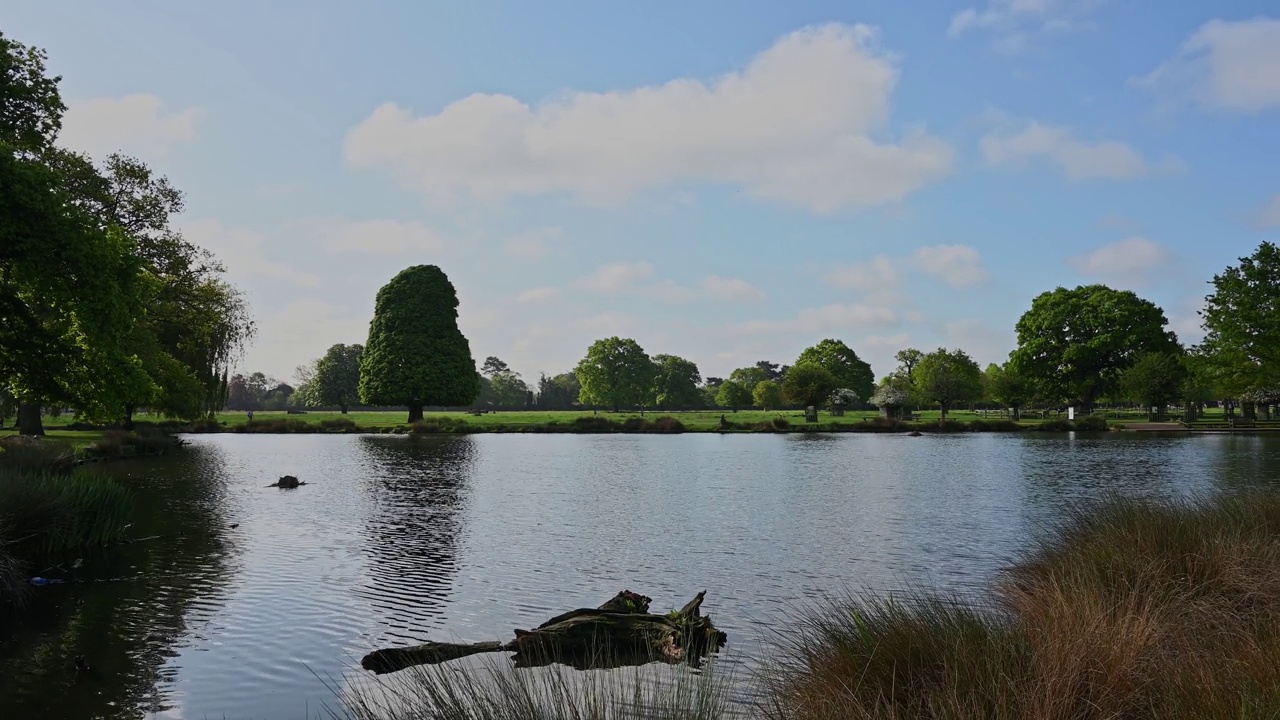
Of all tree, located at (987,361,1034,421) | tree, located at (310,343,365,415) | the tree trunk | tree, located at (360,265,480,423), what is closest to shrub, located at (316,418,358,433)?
tree, located at (360,265,480,423)

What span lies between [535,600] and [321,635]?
11.2 feet

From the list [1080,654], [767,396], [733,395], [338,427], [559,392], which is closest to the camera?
[1080,654]

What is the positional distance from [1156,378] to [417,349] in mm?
68520

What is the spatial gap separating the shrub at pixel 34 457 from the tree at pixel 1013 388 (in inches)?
3350

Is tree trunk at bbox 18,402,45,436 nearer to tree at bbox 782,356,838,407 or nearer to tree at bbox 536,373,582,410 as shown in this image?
tree at bbox 782,356,838,407

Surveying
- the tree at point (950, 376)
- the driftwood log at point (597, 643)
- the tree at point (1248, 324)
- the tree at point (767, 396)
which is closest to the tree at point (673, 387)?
the tree at point (767, 396)

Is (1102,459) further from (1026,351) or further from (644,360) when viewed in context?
(644,360)

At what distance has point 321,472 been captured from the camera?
39.3 meters

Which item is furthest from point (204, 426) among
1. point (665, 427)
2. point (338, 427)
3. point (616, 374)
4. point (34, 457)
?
point (616, 374)

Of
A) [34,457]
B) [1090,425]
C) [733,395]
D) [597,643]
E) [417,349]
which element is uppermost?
[417,349]

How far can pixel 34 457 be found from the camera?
83.1ft

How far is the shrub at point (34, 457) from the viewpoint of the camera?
22.9 meters

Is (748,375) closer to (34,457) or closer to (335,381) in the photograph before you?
(335,381)

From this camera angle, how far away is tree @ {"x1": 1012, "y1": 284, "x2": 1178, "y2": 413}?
288 feet
